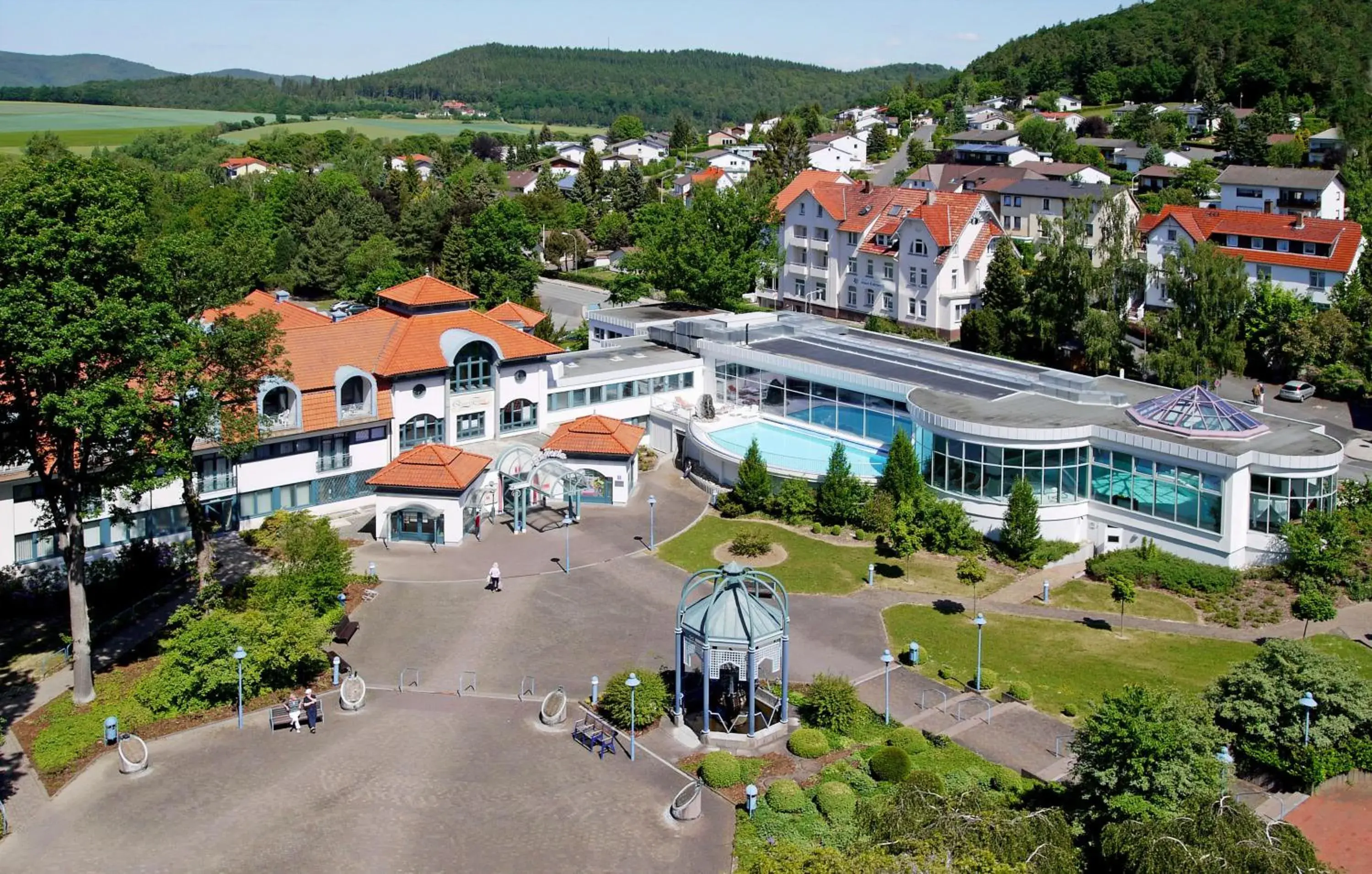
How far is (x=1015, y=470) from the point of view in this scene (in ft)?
141

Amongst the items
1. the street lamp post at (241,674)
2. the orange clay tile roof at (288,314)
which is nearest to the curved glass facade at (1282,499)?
the street lamp post at (241,674)

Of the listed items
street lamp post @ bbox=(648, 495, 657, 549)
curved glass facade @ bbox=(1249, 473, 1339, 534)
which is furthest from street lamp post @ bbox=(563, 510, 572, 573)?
curved glass facade @ bbox=(1249, 473, 1339, 534)

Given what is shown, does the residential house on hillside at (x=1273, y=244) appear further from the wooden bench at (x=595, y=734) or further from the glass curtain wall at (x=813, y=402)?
the wooden bench at (x=595, y=734)

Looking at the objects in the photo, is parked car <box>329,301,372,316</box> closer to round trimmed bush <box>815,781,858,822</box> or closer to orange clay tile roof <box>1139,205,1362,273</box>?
orange clay tile roof <box>1139,205,1362,273</box>

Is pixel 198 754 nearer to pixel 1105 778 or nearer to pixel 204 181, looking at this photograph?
pixel 1105 778

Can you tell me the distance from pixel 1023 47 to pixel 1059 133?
7602 centimetres

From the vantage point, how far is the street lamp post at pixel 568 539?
41375 millimetres

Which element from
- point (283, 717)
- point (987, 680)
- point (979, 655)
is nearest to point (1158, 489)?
point (987, 680)

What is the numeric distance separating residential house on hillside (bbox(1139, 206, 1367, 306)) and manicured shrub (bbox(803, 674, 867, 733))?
39583 millimetres

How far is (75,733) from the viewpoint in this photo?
2975 centimetres

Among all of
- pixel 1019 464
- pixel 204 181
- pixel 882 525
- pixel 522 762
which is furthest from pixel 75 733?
pixel 204 181

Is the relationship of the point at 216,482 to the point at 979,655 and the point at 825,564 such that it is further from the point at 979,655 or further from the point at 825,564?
the point at 979,655

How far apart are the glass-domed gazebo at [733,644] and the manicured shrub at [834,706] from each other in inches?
28.0

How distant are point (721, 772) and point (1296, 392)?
44.7 metres
